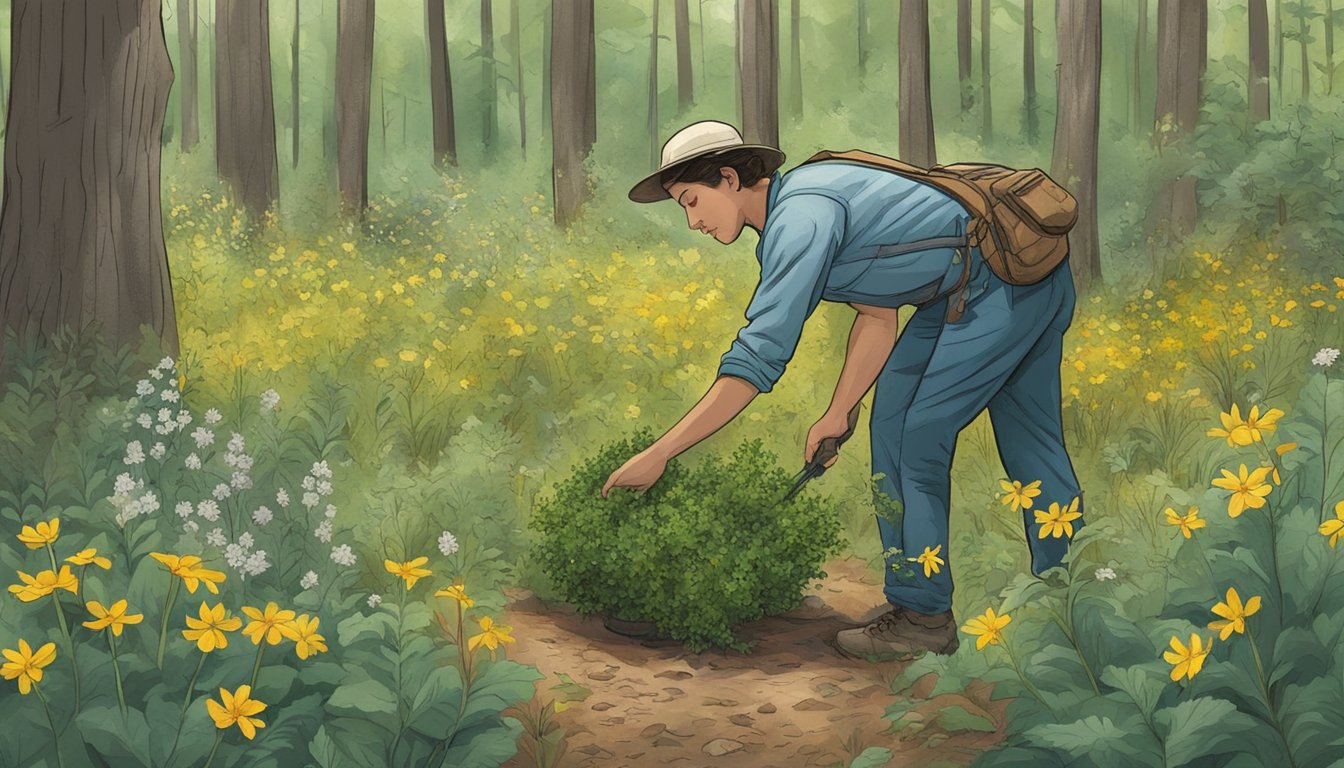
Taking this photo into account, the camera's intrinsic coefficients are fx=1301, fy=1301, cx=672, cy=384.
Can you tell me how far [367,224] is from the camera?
8938 millimetres

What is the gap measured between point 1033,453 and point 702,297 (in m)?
2.73

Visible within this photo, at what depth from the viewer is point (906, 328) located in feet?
14.0

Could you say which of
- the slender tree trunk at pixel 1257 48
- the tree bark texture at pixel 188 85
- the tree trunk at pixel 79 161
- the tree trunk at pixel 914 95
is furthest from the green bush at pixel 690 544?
the tree bark texture at pixel 188 85

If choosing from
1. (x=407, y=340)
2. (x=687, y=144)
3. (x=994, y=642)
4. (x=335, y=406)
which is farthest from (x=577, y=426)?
(x=994, y=642)

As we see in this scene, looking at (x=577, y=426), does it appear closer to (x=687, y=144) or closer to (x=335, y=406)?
(x=335, y=406)

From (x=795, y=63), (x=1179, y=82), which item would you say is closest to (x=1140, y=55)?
(x=795, y=63)

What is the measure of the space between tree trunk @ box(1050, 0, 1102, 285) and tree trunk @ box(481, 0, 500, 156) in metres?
10.7

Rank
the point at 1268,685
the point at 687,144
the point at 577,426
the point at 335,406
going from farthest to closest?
the point at 577,426, the point at 335,406, the point at 687,144, the point at 1268,685

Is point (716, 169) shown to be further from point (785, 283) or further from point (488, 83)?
point (488, 83)

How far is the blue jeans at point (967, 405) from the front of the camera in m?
4.05

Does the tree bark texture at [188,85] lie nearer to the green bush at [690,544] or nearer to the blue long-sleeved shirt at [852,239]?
the green bush at [690,544]

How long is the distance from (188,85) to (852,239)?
697 inches

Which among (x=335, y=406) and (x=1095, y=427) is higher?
(x=335, y=406)

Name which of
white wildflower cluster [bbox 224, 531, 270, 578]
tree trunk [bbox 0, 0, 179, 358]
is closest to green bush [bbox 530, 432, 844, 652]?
white wildflower cluster [bbox 224, 531, 270, 578]
